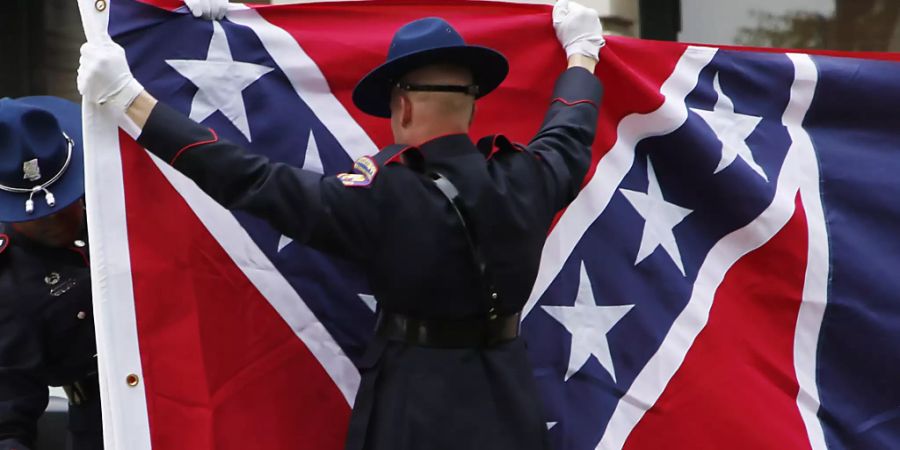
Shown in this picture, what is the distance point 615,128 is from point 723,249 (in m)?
0.46

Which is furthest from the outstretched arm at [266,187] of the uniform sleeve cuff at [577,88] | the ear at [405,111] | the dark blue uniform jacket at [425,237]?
the uniform sleeve cuff at [577,88]

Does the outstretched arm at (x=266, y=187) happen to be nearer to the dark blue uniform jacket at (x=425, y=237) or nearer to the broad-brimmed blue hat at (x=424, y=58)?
the dark blue uniform jacket at (x=425, y=237)

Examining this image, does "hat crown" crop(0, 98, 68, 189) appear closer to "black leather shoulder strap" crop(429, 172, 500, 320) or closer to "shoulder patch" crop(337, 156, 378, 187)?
"shoulder patch" crop(337, 156, 378, 187)

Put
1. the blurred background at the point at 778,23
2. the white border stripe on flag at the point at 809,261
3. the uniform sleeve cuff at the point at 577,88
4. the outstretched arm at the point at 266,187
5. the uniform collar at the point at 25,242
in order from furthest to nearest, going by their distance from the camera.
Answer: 1. the blurred background at the point at 778,23
2. the white border stripe on flag at the point at 809,261
3. the uniform collar at the point at 25,242
4. the uniform sleeve cuff at the point at 577,88
5. the outstretched arm at the point at 266,187

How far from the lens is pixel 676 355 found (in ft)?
10.3

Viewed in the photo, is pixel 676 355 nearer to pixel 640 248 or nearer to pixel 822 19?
pixel 640 248

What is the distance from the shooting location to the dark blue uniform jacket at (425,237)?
236 cm

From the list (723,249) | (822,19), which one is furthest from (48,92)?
(723,249)

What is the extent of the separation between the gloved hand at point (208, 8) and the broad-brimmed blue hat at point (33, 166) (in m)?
0.45

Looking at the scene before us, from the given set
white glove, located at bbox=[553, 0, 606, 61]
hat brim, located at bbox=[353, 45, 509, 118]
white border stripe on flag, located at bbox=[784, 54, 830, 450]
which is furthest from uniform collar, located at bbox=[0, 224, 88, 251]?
white border stripe on flag, located at bbox=[784, 54, 830, 450]

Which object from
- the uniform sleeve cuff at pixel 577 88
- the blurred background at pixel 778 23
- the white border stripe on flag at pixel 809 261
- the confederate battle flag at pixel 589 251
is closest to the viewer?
the confederate battle flag at pixel 589 251

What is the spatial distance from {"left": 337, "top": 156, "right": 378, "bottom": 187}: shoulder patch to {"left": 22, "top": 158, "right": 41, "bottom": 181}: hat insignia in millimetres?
875

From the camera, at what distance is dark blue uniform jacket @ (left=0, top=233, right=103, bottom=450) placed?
2.80 metres

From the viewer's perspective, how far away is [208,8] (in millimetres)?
2824
